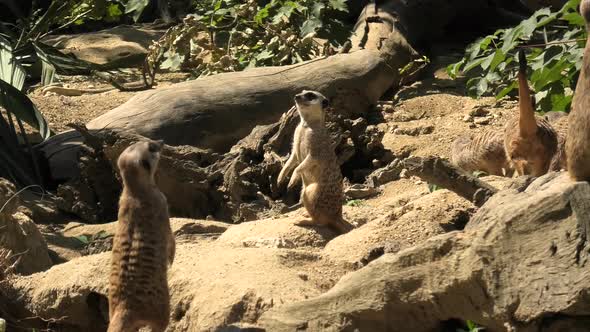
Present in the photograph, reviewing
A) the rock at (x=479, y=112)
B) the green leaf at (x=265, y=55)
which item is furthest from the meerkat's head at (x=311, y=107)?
the green leaf at (x=265, y=55)

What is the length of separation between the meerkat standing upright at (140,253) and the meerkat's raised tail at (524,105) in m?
1.89

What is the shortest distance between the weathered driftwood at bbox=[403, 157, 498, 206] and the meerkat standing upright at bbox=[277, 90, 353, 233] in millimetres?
848

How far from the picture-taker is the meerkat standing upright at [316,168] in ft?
16.9

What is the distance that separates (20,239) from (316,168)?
1.56 metres

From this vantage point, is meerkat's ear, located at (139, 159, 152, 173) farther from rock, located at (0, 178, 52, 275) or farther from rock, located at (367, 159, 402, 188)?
rock, located at (367, 159, 402, 188)

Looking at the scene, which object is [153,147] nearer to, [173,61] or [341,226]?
[341,226]

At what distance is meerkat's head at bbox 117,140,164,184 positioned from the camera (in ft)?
13.5

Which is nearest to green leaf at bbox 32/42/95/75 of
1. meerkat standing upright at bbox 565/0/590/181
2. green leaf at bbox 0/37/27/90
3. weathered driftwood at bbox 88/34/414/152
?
green leaf at bbox 0/37/27/90

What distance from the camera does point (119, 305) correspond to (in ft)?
12.9

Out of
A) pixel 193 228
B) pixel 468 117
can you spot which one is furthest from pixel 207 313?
pixel 468 117

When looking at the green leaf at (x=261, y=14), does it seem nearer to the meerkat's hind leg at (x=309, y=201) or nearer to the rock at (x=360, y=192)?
the rock at (x=360, y=192)

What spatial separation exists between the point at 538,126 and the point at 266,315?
2.67 m

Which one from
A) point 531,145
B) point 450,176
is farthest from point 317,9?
point 450,176

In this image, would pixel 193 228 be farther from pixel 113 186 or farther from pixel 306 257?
pixel 113 186
